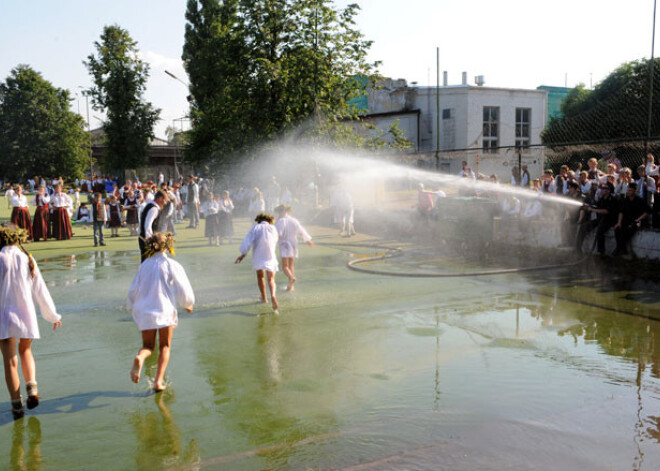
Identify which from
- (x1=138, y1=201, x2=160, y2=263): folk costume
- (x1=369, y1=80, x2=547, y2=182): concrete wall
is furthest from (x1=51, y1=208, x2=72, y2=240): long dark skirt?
(x1=369, y1=80, x2=547, y2=182): concrete wall

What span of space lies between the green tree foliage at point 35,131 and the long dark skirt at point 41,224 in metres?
42.3

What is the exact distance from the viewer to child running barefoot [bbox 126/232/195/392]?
6.16 metres

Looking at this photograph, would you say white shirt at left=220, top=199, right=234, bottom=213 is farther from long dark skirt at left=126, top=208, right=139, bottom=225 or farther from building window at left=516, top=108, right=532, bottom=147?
building window at left=516, top=108, right=532, bottom=147

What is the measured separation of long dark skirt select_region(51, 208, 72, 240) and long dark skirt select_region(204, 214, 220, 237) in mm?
6191

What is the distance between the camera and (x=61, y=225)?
869 inches

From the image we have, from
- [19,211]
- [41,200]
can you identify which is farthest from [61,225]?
[19,211]

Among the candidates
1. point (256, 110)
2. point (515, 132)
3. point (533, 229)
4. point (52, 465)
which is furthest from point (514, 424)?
point (515, 132)

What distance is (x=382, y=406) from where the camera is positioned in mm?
5734

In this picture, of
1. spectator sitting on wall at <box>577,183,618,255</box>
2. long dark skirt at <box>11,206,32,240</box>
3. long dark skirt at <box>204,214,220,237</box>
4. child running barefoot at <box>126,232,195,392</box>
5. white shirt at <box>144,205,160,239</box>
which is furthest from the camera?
long dark skirt at <box>11,206,32,240</box>

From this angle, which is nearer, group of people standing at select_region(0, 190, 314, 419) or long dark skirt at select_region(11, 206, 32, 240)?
group of people standing at select_region(0, 190, 314, 419)

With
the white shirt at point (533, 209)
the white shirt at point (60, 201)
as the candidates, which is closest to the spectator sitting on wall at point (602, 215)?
the white shirt at point (533, 209)

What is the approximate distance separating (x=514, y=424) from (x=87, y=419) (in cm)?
387

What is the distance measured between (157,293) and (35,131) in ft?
199

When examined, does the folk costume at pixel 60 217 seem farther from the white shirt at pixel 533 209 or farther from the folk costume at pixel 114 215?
the white shirt at pixel 533 209
